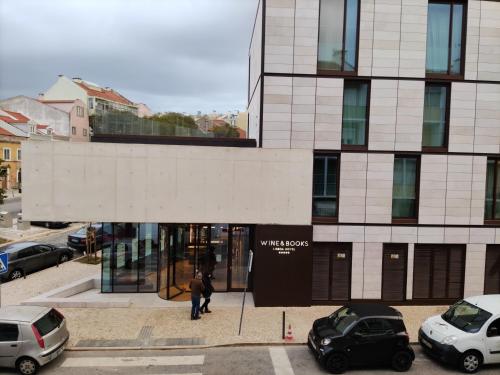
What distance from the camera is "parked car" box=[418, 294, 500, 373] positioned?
11.3m

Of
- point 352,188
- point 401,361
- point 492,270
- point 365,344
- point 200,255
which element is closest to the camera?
point 365,344

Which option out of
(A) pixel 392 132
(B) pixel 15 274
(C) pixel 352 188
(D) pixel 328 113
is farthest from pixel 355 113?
(B) pixel 15 274

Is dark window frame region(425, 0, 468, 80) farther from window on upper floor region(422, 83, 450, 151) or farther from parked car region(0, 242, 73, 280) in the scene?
parked car region(0, 242, 73, 280)

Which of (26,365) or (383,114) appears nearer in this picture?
(26,365)

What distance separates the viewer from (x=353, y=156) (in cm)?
1614

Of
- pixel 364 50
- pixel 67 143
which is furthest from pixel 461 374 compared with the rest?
pixel 67 143

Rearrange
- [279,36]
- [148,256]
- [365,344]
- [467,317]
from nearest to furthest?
[365,344] < [467,317] < [279,36] < [148,256]

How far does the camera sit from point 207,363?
11.6 m

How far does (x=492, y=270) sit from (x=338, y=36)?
36.9 ft

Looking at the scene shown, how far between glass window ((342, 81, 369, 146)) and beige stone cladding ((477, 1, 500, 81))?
A: 15.2 feet

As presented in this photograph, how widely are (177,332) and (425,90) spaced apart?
12.9 meters

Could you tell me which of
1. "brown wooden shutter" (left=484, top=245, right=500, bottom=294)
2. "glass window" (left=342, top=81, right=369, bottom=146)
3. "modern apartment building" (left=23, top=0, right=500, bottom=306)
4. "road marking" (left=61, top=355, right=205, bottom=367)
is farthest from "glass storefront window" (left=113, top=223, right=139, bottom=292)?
"brown wooden shutter" (left=484, top=245, right=500, bottom=294)

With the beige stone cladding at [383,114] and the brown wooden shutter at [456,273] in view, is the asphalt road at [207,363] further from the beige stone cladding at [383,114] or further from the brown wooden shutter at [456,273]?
the beige stone cladding at [383,114]

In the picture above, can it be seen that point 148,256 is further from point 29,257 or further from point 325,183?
point 325,183
